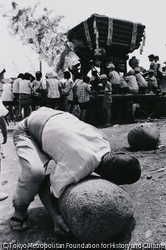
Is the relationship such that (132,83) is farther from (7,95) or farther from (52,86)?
(7,95)

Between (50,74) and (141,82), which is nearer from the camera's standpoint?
(50,74)

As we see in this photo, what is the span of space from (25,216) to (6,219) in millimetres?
469

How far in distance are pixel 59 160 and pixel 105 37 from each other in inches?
395

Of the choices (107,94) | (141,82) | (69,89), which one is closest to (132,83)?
(141,82)

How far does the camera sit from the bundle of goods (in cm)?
1123

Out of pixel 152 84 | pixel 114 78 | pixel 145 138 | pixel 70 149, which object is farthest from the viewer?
pixel 152 84

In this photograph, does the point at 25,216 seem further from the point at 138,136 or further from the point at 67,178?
the point at 138,136

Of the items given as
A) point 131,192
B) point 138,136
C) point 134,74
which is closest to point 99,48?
point 134,74

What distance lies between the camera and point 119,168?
102 inches

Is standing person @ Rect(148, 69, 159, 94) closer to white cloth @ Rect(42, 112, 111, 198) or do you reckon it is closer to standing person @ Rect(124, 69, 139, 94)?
standing person @ Rect(124, 69, 139, 94)

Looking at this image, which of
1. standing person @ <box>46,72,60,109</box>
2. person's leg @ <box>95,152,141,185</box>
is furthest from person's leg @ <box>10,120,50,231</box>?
standing person @ <box>46,72,60,109</box>

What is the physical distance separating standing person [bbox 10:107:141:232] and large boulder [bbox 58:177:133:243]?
13 cm

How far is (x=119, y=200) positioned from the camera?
250 centimetres

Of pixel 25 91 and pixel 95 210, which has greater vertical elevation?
pixel 25 91
